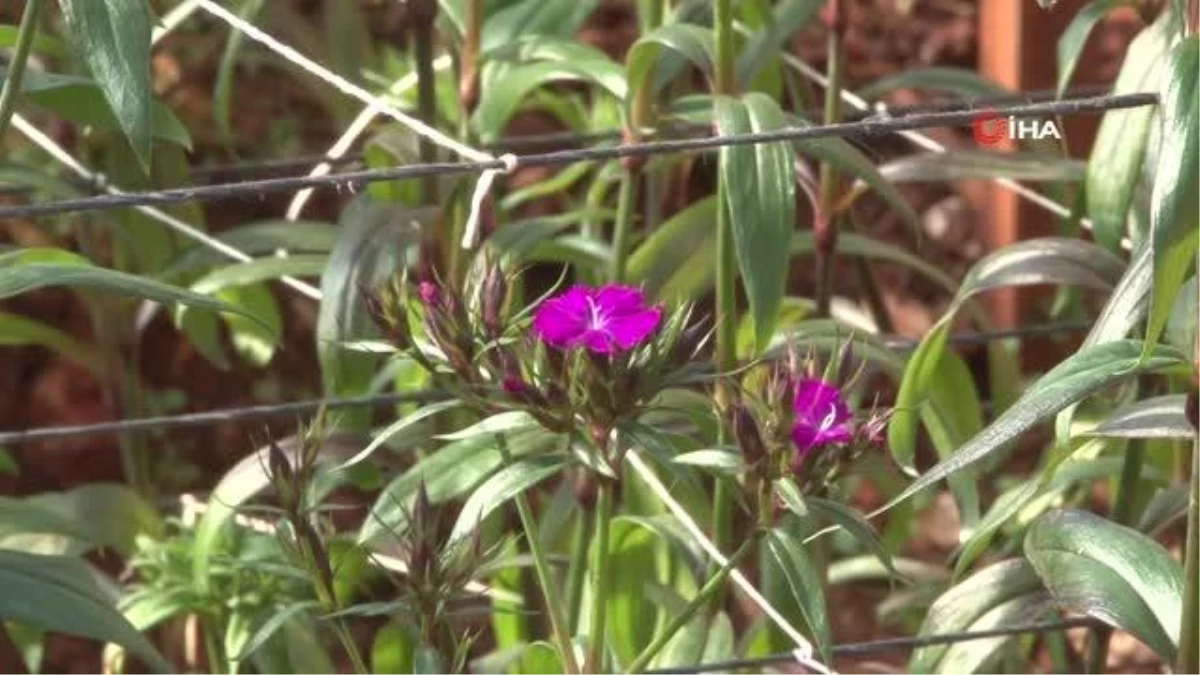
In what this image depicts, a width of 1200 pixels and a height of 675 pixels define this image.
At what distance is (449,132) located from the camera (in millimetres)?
1366

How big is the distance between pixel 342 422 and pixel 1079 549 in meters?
0.45

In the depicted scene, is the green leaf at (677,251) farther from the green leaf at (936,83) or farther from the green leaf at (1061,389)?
the green leaf at (1061,389)

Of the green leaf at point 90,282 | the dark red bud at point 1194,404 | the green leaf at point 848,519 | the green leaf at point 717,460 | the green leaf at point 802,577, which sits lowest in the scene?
the green leaf at point 802,577

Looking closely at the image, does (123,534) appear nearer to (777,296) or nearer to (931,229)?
(777,296)

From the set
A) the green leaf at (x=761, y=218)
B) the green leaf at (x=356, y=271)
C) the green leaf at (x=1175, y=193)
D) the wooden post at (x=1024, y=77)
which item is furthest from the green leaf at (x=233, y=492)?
the wooden post at (x=1024, y=77)

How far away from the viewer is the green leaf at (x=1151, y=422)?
3.34 feet

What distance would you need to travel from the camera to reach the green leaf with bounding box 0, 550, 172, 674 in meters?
1.04

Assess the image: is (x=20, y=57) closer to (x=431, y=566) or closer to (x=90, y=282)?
(x=90, y=282)

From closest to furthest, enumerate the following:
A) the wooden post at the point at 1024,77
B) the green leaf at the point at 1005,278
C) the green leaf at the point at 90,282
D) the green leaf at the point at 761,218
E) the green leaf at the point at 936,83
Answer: the green leaf at the point at 90,282 < the green leaf at the point at 761,218 < the green leaf at the point at 1005,278 < the green leaf at the point at 936,83 < the wooden post at the point at 1024,77

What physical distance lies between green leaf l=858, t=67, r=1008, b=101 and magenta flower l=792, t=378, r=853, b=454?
1.81 ft

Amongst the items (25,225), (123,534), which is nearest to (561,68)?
(123,534)

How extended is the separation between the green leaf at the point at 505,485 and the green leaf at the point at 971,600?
0.88 feet

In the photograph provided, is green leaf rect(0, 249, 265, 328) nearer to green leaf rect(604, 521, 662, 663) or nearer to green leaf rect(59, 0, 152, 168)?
green leaf rect(59, 0, 152, 168)

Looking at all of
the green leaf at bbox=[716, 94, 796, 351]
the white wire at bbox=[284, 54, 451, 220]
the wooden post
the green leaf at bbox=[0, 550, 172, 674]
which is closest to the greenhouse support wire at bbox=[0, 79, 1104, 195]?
the white wire at bbox=[284, 54, 451, 220]
